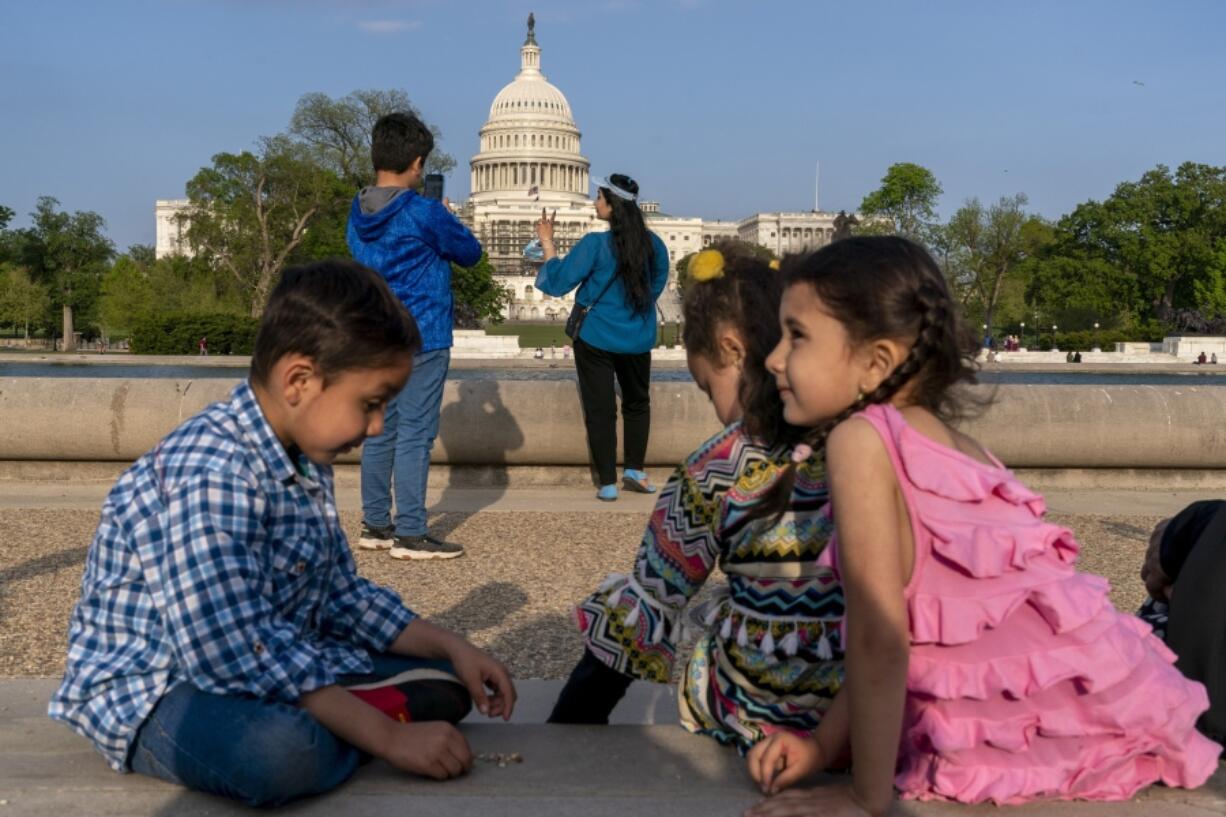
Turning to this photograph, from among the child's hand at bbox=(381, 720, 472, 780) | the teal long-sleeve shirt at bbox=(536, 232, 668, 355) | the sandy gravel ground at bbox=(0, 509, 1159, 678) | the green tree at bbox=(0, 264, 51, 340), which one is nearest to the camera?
the child's hand at bbox=(381, 720, 472, 780)

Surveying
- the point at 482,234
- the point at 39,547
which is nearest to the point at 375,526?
the point at 39,547

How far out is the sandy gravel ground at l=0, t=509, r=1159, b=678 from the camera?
4449 millimetres

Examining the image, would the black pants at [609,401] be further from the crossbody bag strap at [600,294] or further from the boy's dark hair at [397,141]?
the boy's dark hair at [397,141]

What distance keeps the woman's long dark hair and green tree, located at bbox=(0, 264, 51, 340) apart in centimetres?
5091

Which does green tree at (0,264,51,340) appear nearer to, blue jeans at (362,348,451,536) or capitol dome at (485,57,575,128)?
blue jeans at (362,348,451,536)

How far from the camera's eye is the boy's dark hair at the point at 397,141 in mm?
5766

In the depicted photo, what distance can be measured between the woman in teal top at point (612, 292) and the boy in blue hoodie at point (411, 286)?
119 centimetres

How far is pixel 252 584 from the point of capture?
87.2 inches

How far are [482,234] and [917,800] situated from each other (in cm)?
10658

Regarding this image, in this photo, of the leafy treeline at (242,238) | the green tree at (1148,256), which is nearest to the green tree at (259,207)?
the leafy treeline at (242,238)

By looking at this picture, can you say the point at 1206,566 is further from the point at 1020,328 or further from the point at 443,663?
the point at 1020,328

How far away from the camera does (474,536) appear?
6.59 metres

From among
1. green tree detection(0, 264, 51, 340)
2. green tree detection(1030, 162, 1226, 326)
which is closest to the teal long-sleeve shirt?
green tree detection(0, 264, 51, 340)

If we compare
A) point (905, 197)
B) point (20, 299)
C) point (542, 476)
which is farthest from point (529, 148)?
point (542, 476)
